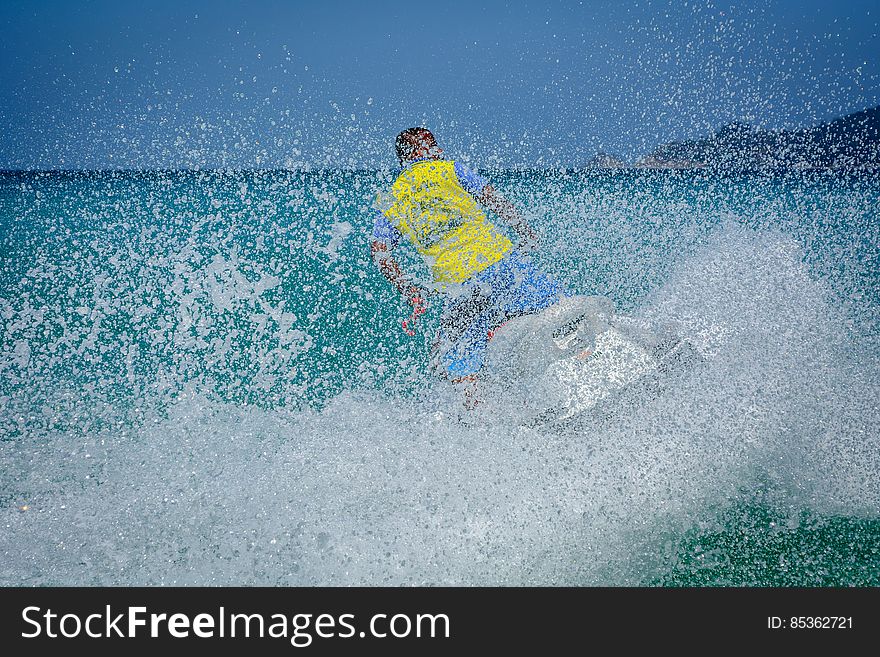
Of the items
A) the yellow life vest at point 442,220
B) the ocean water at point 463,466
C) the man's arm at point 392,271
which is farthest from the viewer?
the man's arm at point 392,271

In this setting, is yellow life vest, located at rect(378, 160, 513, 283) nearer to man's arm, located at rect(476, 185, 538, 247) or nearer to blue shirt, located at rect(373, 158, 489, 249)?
blue shirt, located at rect(373, 158, 489, 249)

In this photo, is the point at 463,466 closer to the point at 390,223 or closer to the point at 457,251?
the point at 457,251

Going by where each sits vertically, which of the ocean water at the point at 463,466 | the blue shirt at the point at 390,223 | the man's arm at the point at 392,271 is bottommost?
the ocean water at the point at 463,466

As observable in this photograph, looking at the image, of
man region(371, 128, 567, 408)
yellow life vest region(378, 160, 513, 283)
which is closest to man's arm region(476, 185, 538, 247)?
man region(371, 128, 567, 408)

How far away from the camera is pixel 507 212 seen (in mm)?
3178

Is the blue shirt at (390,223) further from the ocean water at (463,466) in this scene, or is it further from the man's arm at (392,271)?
the ocean water at (463,466)

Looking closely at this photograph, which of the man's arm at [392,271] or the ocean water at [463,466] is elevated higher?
the man's arm at [392,271]

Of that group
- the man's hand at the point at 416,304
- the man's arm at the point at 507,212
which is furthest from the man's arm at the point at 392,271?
the man's arm at the point at 507,212

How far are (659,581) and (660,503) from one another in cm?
49

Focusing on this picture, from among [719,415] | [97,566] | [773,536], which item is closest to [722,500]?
[773,536]

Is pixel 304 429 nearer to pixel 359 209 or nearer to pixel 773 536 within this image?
pixel 773 536

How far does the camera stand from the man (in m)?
2.90

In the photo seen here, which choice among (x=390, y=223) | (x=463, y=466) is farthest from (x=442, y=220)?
(x=463, y=466)

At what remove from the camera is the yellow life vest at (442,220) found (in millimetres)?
2885
